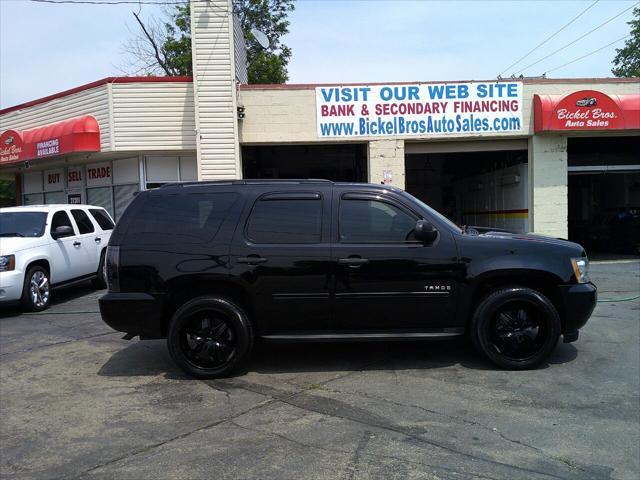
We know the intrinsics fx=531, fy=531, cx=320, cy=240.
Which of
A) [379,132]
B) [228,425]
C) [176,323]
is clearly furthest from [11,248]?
[379,132]

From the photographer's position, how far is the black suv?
5406mm

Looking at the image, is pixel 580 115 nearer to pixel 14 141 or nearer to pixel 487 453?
pixel 487 453

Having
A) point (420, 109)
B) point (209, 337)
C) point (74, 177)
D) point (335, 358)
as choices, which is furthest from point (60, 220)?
point (420, 109)

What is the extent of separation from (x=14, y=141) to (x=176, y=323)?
49.6 feet

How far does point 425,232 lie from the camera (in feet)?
17.5

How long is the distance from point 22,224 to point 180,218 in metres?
5.94

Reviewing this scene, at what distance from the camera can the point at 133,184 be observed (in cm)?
1633

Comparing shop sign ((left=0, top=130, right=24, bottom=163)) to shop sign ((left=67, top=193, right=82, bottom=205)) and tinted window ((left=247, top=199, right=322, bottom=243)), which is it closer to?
shop sign ((left=67, top=193, right=82, bottom=205))

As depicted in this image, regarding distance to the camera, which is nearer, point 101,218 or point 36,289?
point 36,289

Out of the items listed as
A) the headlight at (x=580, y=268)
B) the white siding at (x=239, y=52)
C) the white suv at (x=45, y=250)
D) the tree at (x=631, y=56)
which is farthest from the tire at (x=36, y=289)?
the tree at (x=631, y=56)

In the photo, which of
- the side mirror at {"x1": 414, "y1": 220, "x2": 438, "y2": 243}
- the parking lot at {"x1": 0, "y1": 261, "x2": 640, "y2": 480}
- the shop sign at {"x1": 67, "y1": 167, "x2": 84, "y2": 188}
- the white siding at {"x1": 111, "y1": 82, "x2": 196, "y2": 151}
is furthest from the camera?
the shop sign at {"x1": 67, "y1": 167, "x2": 84, "y2": 188}

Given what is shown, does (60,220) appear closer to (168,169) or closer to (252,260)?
(168,169)

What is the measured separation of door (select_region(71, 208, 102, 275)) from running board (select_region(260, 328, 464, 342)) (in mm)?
6863

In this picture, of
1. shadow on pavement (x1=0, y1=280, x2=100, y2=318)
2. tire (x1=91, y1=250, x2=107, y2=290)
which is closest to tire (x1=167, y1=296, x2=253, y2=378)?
shadow on pavement (x1=0, y1=280, x2=100, y2=318)
